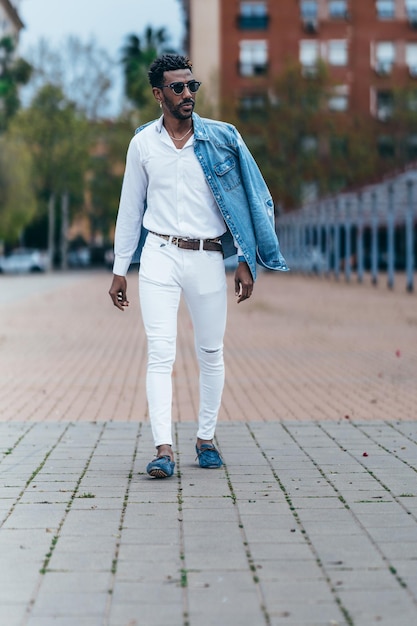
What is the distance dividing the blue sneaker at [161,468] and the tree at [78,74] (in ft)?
227

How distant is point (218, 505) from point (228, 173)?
1765 millimetres

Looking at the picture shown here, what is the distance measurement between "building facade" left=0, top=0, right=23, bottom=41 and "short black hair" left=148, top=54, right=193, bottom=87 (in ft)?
278

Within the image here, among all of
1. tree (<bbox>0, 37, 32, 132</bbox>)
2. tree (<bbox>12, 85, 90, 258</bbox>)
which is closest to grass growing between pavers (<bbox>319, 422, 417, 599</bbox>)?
tree (<bbox>0, 37, 32, 132</bbox>)

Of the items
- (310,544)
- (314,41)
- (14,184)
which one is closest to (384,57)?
(314,41)

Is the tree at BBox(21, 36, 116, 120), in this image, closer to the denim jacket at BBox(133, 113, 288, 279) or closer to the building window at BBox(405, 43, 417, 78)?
the building window at BBox(405, 43, 417, 78)

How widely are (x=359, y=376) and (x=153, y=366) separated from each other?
19.0ft

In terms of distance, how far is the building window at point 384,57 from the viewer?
257 feet

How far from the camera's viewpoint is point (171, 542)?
468 cm

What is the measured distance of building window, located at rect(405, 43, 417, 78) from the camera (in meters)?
78.4

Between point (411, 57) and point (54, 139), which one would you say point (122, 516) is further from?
point (411, 57)

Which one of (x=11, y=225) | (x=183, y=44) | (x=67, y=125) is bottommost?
(x=11, y=225)

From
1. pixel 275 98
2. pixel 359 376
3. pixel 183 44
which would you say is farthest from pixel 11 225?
pixel 359 376

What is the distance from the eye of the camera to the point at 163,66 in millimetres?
6059

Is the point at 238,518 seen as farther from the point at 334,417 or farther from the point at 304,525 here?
the point at 334,417
